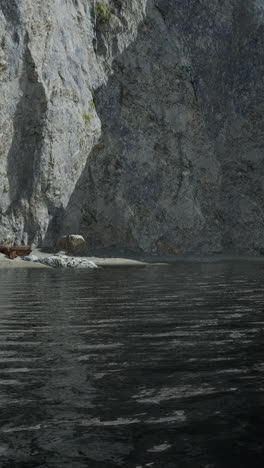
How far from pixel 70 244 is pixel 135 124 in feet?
48.9

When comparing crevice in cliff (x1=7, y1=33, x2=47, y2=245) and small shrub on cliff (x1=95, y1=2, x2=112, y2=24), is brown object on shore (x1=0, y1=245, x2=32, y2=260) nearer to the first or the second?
crevice in cliff (x1=7, y1=33, x2=47, y2=245)

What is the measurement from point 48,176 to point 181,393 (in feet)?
126

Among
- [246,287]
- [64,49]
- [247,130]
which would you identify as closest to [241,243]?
[247,130]

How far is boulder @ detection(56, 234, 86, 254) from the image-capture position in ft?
132

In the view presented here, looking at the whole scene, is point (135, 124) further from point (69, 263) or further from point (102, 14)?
point (69, 263)

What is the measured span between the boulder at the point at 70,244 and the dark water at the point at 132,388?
2873 centimetres

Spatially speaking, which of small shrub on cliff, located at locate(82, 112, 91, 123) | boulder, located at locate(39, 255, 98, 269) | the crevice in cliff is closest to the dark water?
boulder, located at locate(39, 255, 98, 269)

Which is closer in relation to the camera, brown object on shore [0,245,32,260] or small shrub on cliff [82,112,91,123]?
brown object on shore [0,245,32,260]

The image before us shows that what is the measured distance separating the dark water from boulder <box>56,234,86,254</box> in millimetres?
28726

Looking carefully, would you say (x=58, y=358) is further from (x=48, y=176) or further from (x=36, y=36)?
(x=36, y=36)

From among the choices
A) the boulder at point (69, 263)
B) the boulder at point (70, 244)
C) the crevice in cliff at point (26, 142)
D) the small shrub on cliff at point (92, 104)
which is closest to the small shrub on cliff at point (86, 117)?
the small shrub on cliff at point (92, 104)

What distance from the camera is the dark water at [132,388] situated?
387 cm

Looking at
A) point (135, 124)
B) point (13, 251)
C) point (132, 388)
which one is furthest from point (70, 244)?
point (132, 388)

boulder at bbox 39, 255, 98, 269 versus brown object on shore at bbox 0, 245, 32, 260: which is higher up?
brown object on shore at bbox 0, 245, 32, 260
